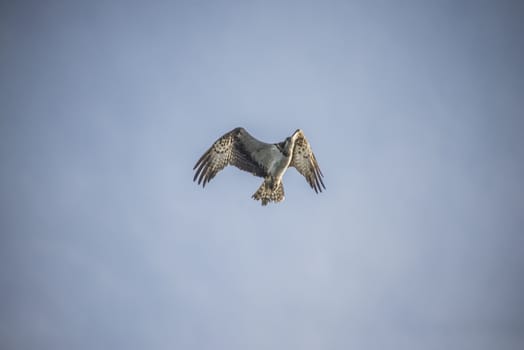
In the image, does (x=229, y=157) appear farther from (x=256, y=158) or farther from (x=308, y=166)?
(x=308, y=166)

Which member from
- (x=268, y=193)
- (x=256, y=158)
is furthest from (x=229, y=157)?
(x=268, y=193)

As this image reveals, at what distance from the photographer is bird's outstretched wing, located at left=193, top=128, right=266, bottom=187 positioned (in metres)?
13.2

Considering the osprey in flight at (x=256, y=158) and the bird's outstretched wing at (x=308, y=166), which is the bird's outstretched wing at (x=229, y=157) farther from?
the bird's outstretched wing at (x=308, y=166)

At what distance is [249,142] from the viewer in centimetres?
1317

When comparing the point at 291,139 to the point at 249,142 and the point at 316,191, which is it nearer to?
the point at 249,142

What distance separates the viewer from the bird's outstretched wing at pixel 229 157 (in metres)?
13.2

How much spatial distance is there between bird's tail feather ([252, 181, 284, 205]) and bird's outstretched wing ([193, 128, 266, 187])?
1.16 feet

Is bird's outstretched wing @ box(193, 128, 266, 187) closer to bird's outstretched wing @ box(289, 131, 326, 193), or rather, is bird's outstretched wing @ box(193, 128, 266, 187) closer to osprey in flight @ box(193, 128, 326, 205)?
osprey in flight @ box(193, 128, 326, 205)

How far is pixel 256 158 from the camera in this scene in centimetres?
1323

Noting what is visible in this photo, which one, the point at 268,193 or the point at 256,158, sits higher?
the point at 256,158

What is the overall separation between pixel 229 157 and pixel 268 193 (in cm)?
158

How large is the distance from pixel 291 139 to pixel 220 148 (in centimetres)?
215

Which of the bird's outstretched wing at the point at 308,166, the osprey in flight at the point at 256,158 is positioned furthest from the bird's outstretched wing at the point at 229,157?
the bird's outstretched wing at the point at 308,166

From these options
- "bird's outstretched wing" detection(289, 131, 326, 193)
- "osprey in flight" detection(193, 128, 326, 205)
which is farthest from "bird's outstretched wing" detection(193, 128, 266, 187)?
"bird's outstretched wing" detection(289, 131, 326, 193)
